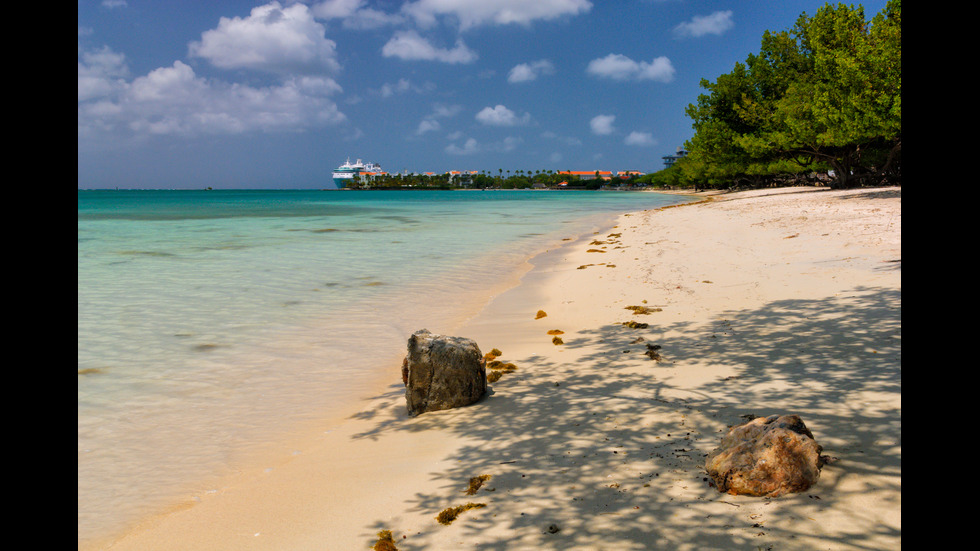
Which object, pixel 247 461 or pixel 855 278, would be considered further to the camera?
pixel 855 278

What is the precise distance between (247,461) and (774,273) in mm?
9211

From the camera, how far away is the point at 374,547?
10.7ft

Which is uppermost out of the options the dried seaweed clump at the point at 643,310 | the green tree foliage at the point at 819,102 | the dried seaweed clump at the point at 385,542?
the green tree foliage at the point at 819,102

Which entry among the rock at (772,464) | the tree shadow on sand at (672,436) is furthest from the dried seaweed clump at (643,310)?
the rock at (772,464)

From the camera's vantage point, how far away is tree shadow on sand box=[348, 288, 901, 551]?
3.08 metres

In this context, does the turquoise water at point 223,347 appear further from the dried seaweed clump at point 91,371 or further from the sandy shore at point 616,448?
the sandy shore at point 616,448

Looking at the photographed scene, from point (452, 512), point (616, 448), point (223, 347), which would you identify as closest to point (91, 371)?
point (223, 347)

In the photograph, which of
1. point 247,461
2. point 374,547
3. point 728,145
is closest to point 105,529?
point 247,461

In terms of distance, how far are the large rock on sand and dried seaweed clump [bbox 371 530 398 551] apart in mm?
2096

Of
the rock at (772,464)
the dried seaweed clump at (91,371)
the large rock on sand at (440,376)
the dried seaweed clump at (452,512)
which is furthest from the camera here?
the dried seaweed clump at (91,371)

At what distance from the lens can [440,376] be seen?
5426 mm

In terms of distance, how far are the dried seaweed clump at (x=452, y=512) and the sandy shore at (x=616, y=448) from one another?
5 cm

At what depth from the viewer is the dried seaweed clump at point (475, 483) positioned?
148 inches

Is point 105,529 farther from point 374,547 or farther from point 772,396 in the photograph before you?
point 772,396
